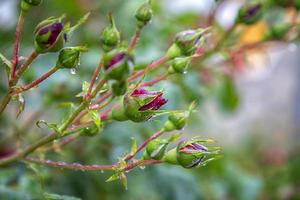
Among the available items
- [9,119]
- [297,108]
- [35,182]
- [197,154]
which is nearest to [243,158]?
[297,108]

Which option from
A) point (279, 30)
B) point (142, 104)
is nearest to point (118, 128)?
point (279, 30)

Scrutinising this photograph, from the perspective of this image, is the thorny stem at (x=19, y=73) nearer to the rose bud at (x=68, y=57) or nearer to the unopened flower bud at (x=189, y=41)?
the rose bud at (x=68, y=57)

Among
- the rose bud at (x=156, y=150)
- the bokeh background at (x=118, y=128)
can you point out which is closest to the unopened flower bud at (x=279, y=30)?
the bokeh background at (x=118, y=128)

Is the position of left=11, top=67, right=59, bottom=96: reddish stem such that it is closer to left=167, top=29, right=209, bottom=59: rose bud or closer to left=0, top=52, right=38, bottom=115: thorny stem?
left=0, top=52, right=38, bottom=115: thorny stem

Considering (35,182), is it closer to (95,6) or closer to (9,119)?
(9,119)

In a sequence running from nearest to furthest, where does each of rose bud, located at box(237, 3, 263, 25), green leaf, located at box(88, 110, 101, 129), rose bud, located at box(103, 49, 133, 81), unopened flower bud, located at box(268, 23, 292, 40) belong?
rose bud, located at box(103, 49, 133, 81), green leaf, located at box(88, 110, 101, 129), rose bud, located at box(237, 3, 263, 25), unopened flower bud, located at box(268, 23, 292, 40)

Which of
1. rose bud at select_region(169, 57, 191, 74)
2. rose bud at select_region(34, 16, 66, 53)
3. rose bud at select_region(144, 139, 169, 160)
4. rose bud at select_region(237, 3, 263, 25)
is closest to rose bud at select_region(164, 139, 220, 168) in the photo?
rose bud at select_region(144, 139, 169, 160)
